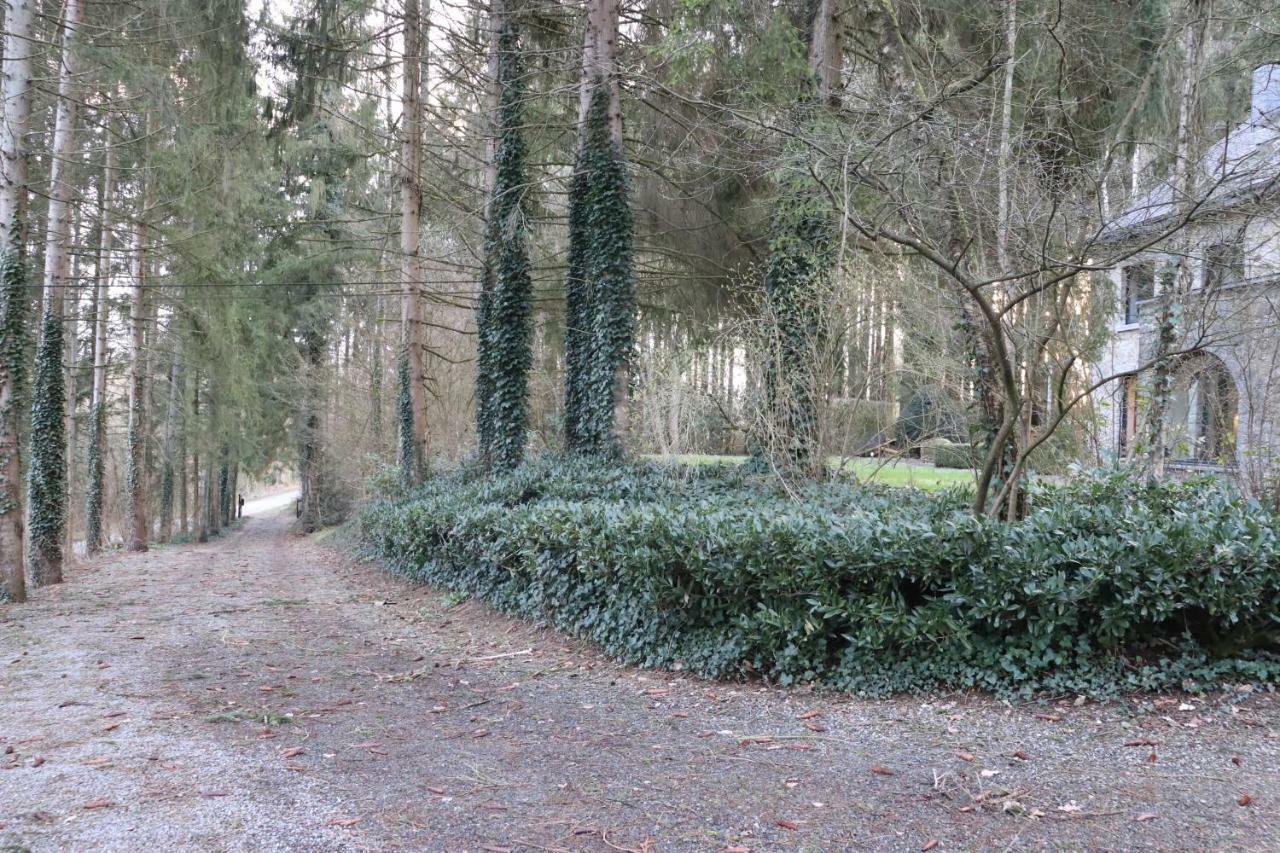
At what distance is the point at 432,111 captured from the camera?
44.6ft

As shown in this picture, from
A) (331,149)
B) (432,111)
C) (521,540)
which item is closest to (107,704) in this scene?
(521,540)

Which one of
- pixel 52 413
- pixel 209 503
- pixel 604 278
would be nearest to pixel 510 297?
pixel 604 278

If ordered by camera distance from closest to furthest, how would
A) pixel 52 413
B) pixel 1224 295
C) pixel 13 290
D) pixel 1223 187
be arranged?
pixel 1223 187, pixel 1224 295, pixel 13 290, pixel 52 413

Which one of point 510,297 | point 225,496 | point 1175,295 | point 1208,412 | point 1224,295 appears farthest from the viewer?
point 225,496

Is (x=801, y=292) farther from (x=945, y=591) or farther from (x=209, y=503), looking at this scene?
(x=209, y=503)

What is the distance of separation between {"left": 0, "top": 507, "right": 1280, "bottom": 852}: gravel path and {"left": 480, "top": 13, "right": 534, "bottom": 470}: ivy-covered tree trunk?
605cm

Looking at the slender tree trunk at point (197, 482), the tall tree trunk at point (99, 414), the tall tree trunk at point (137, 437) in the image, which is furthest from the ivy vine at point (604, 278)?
the slender tree trunk at point (197, 482)

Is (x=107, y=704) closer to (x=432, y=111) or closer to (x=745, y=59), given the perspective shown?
(x=745, y=59)

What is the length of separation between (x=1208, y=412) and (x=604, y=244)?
803 centimetres

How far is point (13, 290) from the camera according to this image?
8.65 metres

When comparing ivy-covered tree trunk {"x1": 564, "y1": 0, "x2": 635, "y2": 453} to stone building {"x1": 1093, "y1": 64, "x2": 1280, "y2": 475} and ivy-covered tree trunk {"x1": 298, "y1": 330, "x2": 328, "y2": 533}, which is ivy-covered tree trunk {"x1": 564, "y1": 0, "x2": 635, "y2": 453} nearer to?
stone building {"x1": 1093, "y1": 64, "x2": 1280, "y2": 475}

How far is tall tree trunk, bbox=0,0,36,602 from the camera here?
855cm

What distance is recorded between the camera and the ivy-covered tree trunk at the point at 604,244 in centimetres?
1049

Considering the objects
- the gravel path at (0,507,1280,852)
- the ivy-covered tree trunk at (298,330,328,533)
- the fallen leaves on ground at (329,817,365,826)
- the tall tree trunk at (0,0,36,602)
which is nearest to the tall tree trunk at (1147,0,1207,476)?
the gravel path at (0,507,1280,852)
